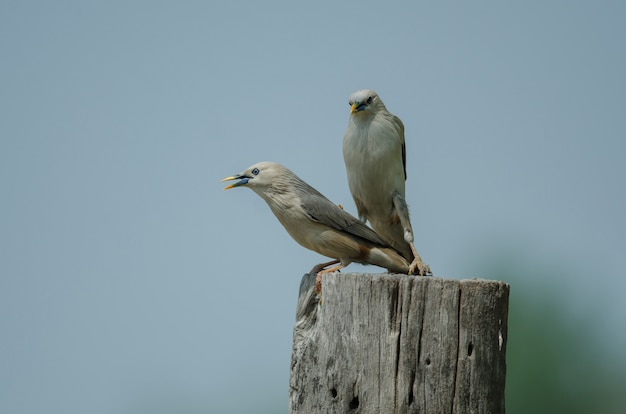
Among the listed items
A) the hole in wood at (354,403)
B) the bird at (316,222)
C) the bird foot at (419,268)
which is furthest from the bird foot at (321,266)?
the hole in wood at (354,403)

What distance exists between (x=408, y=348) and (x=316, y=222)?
1530 mm

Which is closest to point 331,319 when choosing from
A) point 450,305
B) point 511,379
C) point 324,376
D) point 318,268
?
point 324,376

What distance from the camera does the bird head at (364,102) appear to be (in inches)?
217

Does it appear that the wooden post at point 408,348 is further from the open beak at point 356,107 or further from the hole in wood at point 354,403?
the open beak at point 356,107

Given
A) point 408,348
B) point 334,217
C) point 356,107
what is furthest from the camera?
point 356,107

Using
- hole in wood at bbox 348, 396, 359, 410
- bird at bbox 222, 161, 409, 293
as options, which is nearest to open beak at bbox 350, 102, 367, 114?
bird at bbox 222, 161, 409, 293

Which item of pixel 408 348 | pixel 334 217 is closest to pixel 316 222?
pixel 334 217

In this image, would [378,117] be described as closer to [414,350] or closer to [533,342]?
[414,350]

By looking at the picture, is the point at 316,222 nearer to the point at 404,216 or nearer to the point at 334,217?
the point at 334,217

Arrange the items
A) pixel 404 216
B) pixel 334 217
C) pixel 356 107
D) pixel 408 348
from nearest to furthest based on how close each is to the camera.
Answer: pixel 408 348
pixel 334 217
pixel 356 107
pixel 404 216

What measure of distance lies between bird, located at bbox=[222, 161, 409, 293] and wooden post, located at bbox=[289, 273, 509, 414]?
1.03m

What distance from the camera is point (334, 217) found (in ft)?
17.2

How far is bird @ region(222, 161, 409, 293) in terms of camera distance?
207 inches

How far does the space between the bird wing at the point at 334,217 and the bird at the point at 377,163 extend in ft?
1.12
